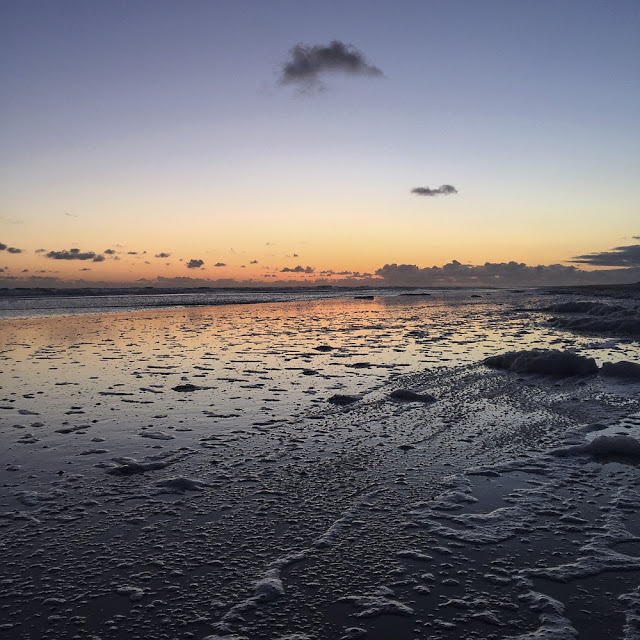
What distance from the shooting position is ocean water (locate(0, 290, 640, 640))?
287 cm

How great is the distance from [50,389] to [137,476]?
4.68 metres

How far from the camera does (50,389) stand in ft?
28.3

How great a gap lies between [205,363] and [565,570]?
9.18m

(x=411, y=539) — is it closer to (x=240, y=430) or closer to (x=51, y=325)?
(x=240, y=430)

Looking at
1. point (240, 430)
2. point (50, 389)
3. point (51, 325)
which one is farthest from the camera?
point (51, 325)

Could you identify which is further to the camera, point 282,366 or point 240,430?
point 282,366

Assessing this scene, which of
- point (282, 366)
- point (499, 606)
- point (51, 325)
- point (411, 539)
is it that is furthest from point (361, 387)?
point (51, 325)

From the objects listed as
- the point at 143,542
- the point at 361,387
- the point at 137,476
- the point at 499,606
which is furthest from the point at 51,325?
the point at 499,606

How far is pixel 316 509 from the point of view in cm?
412

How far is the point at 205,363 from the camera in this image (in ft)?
37.5

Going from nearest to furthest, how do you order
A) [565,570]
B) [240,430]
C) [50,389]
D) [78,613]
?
[78,613], [565,570], [240,430], [50,389]

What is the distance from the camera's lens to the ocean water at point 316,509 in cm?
287

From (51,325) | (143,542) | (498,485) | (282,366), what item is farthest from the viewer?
(51,325)

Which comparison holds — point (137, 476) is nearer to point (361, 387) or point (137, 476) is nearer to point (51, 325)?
point (361, 387)
